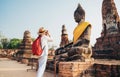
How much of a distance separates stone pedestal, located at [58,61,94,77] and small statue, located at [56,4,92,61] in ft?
0.97

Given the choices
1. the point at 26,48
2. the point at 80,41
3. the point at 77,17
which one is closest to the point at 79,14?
the point at 77,17

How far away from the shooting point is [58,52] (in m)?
7.68

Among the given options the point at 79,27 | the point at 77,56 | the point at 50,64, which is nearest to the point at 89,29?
the point at 79,27

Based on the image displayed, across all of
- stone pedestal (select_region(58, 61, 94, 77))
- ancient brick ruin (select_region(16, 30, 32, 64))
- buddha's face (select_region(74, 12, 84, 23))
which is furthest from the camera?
ancient brick ruin (select_region(16, 30, 32, 64))

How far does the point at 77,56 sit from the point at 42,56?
1499 millimetres

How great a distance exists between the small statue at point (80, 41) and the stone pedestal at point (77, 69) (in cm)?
30

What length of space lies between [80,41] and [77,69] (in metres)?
1.31

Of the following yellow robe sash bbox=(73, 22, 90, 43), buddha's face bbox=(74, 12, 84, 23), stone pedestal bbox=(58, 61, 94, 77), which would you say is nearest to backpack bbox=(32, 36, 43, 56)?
stone pedestal bbox=(58, 61, 94, 77)

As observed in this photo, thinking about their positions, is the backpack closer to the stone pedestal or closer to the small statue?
the stone pedestal

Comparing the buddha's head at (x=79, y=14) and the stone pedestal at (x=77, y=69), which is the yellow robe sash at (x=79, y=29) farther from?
the stone pedestal at (x=77, y=69)

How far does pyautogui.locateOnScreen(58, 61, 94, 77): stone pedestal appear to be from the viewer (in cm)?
507

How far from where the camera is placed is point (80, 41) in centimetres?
628

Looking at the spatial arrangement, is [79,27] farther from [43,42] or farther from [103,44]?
[103,44]

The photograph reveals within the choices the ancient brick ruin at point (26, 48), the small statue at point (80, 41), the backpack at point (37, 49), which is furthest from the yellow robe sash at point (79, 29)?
the ancient brick ruin at point (26, 48)
